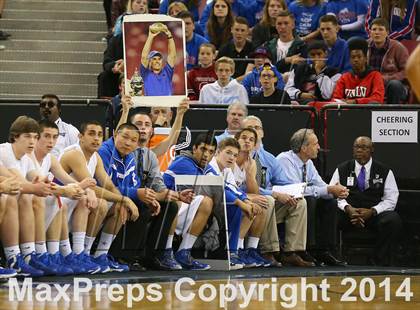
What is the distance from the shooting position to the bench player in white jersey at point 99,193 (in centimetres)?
1085

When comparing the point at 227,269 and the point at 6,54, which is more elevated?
the point at 6,54

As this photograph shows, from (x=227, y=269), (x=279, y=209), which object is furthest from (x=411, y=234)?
(x=227, y=269)

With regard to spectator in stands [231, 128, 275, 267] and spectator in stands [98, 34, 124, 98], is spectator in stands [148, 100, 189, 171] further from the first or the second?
spectator in stands [98, 34, 124, 98]

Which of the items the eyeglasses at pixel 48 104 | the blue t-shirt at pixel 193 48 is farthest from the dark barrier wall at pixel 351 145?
the eyeglasses at pixel 48 104

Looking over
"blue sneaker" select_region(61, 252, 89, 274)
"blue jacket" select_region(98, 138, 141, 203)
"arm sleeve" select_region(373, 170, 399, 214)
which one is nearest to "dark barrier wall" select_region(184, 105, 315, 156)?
"arm sleeve" select_region(373, 170, 399, 214)

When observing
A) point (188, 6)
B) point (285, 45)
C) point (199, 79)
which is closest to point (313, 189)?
point (199, 79)

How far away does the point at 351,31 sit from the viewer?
15.8m

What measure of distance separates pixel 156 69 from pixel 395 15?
4759mm

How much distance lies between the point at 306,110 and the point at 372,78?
1246 millimetres

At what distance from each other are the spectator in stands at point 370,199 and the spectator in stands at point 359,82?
3.05 feet

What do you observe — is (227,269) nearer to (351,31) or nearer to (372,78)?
(372,78)

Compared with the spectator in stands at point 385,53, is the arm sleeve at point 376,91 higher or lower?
lower

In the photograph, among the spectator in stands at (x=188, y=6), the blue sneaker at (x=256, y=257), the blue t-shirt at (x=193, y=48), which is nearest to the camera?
the blue sneaker at (x=256, y=257)

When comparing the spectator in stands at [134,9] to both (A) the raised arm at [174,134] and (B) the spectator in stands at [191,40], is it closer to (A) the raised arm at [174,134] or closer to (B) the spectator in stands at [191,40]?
(B) the spectator in stands at [191,40]
